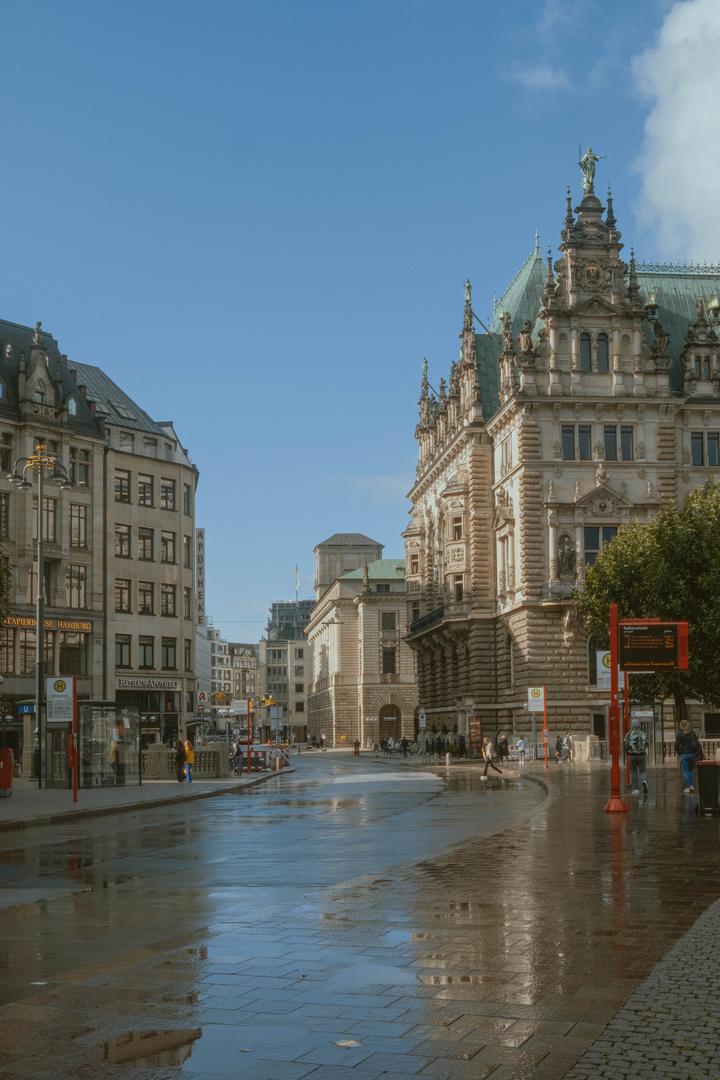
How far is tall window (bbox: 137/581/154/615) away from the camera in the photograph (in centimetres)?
7138

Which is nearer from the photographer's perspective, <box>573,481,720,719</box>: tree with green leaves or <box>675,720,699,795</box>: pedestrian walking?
<box>675,720,699,795</box>: pedestrian walking

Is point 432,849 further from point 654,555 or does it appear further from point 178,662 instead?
point 178,662

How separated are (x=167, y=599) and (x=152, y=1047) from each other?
67.4 metres

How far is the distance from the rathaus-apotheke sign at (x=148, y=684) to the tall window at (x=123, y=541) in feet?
23.6

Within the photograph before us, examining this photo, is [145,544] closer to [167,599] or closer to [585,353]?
[167,599]

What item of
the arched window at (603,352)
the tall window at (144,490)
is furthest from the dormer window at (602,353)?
the tall window at (144,490)

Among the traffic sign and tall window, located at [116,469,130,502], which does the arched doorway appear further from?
the traffic sign

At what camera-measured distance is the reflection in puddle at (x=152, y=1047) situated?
22.4 feet

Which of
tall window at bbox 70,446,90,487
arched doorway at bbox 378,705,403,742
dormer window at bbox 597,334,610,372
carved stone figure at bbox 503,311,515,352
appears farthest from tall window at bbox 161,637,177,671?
arched doorway at bbox 378,705,403,742

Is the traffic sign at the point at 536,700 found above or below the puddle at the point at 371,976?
above

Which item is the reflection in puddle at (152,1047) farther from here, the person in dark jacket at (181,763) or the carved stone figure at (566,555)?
the carved stone figure at (566,555)

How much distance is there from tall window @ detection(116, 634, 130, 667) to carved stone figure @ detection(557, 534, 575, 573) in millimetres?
25067

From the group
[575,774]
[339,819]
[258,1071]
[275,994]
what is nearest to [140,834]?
[339,819]

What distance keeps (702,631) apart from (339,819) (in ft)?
73.9
